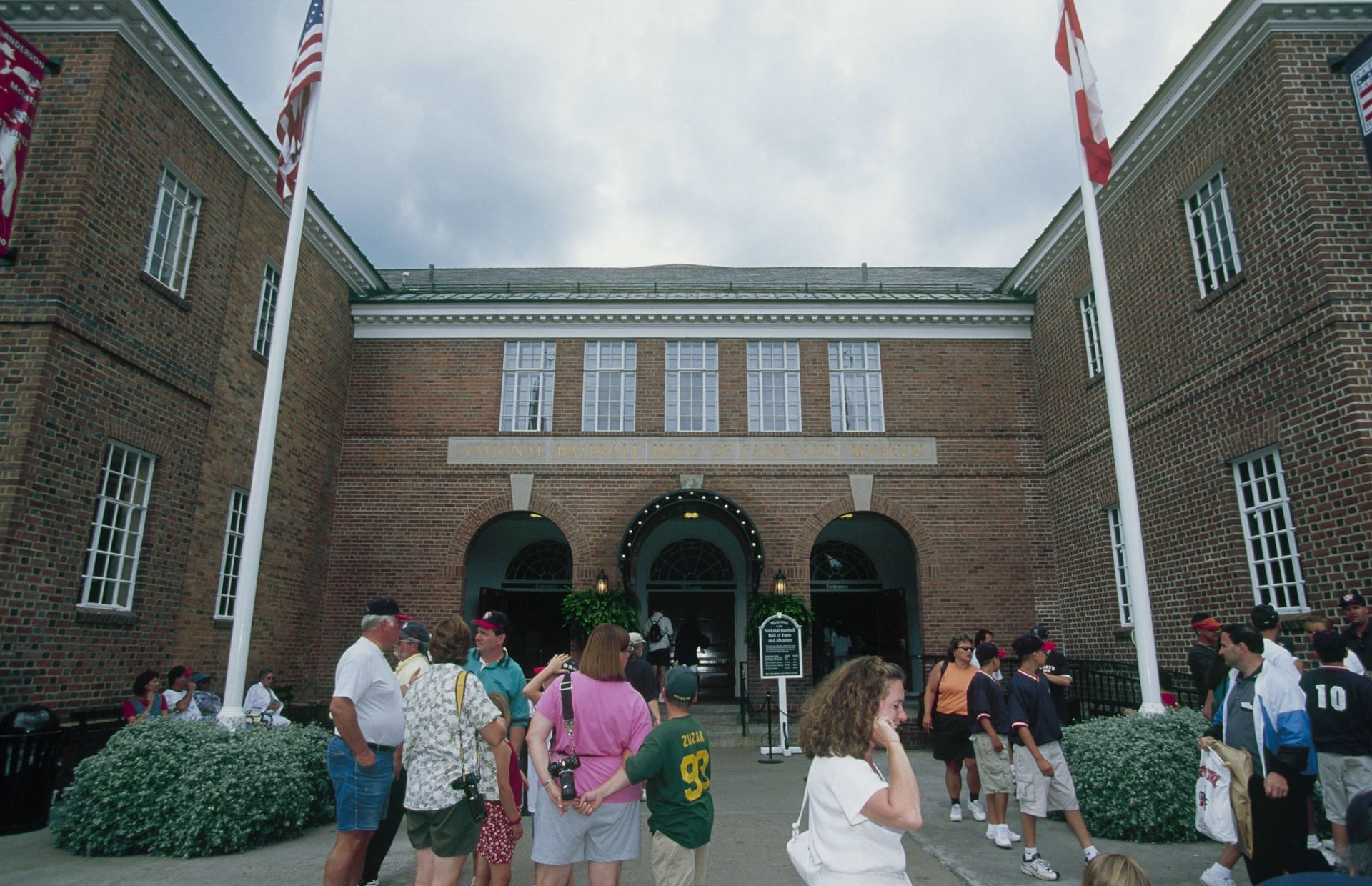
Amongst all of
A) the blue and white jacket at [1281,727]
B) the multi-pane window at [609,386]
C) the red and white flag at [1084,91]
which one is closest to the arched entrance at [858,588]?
the multi-pane window at [609,386]

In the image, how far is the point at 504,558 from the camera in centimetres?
1811

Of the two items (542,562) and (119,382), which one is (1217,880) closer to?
(119,382)

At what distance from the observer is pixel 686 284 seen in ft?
66.8

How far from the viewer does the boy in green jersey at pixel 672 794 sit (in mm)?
4059

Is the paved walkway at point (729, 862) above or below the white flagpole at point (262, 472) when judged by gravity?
below

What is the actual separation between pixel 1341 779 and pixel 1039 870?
82.8 inches

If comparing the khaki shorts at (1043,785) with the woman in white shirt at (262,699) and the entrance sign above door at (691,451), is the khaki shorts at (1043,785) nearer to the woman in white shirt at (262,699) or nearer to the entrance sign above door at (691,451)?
the entrance sign above door at (691,451)

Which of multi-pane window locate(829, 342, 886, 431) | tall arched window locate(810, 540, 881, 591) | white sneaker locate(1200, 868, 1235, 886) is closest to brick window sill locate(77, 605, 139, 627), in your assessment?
white sneaker locate(1200, 868, 1235, 886)

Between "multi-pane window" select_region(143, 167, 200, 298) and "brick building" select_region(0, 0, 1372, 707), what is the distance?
2.3 inches

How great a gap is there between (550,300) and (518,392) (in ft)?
6.51

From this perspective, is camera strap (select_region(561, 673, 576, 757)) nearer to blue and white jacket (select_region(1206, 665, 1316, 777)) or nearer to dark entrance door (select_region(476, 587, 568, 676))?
blue and white jacket (select_region(1206, 665, 1316, 777))

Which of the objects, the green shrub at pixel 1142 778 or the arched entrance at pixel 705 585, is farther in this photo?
the arched entrance at pixel 705 585

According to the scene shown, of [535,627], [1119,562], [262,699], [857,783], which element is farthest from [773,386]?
[857,783]

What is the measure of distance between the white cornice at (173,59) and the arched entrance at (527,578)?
7.68 meters
